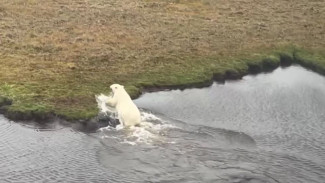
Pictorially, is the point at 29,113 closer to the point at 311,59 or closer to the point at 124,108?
the point at 124,108

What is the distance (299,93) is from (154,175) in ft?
52.8

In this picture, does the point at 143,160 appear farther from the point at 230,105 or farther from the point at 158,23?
the point at 158,23

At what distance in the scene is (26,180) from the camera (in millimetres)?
23516

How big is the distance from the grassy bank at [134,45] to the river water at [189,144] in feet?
9.40

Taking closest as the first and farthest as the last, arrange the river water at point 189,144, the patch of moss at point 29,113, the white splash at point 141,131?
the river water at point 189,144
the white splash at point 141,131
the patch of moss at point 29,113

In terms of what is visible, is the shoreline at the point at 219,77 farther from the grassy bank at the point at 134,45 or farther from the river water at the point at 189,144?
the river water at the point at 189,144

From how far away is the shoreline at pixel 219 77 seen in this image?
30734 millimetres

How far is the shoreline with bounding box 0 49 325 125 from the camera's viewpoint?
30734 mm

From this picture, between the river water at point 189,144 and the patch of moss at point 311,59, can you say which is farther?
the patch of moss at point 311,59

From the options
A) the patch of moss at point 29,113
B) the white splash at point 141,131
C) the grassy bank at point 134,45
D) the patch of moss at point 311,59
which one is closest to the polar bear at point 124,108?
the white splash at point 141,131

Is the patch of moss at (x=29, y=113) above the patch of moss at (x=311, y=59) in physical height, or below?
below

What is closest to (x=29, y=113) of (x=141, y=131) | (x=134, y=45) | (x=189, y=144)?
(x=141, y=131)

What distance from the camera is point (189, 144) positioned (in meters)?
26.8

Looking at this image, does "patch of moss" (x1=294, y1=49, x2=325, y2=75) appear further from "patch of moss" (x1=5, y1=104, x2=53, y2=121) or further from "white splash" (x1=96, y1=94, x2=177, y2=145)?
"patch of moss" (x1=5, y1=104, x2=53, y2=121)
